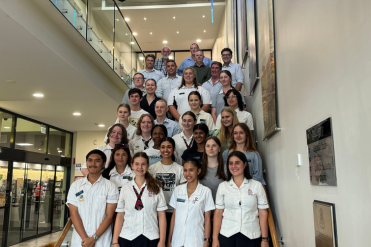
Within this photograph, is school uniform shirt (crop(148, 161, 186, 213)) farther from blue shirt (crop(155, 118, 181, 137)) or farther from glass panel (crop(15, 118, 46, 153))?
glass panel (crop(15, 118, 46, 153))

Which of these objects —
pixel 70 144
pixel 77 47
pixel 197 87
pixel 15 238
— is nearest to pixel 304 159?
pixel 197 87

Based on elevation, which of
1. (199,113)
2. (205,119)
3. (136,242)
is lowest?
(136,242)

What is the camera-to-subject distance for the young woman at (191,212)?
3.15m

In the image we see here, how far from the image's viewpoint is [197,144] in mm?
4016

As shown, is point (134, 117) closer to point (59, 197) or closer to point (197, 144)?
point (197, 144)

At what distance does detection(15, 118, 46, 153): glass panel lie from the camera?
9852mm

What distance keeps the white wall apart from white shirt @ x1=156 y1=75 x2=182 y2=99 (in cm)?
337

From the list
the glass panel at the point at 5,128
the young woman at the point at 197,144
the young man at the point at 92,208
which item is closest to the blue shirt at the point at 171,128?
the young woman at the point at 197,144

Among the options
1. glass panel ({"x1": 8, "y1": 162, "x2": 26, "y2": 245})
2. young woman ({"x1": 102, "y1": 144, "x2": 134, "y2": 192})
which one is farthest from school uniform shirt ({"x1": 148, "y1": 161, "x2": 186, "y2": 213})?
glass panel ({"x1": 8, "y1": 162, "x2": 26, "y2": 245})

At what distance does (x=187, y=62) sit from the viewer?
25.5 feet

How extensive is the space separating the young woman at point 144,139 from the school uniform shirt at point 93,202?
946 millimetres

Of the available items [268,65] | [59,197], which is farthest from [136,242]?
[59,197]

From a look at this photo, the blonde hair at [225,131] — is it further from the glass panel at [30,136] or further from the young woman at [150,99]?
the glass panel at [30,136]

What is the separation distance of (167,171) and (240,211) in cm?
111
